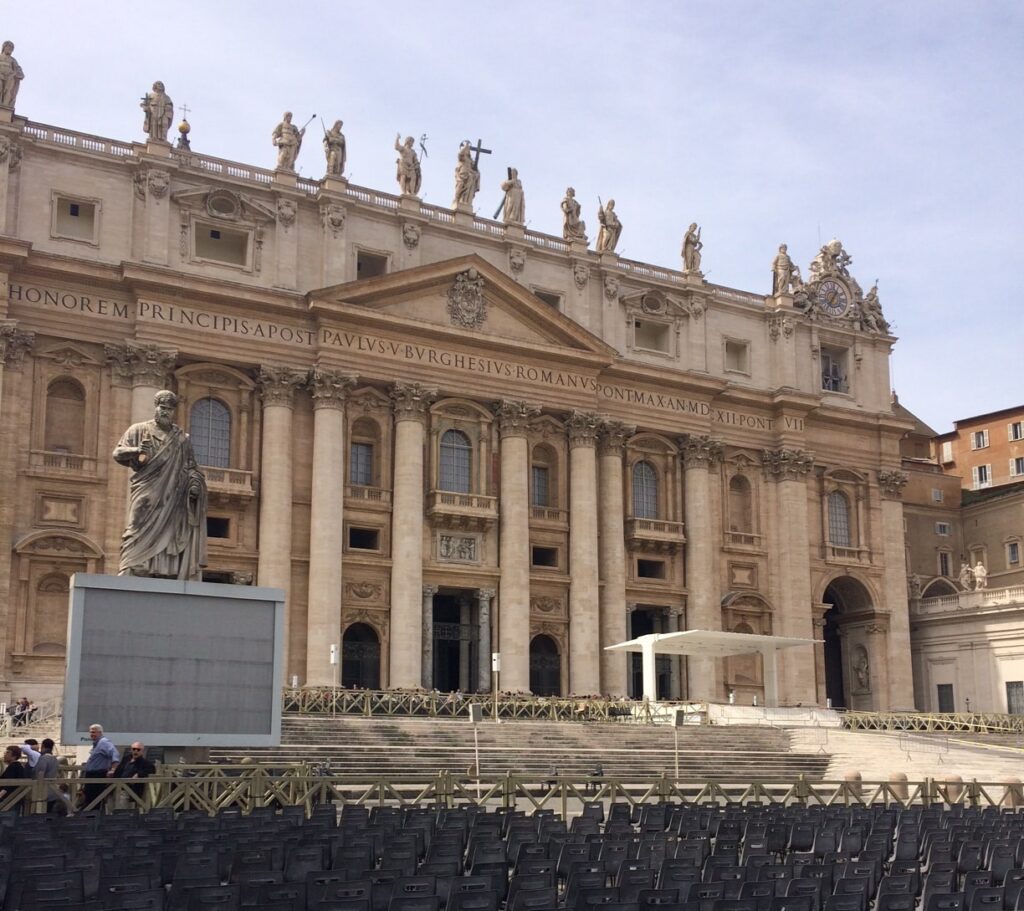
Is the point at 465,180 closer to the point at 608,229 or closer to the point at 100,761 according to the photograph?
the point at 608,229

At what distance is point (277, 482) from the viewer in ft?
162

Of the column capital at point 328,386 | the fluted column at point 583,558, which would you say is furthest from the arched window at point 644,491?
the column capital at point 328,386

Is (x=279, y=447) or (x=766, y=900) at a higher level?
(x=279, y=447)

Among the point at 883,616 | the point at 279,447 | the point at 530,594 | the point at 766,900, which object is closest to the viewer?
the point at 766,900

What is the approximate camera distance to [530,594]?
177 feet

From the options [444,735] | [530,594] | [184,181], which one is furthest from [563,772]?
[184,181]

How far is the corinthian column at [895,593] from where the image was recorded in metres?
62.6

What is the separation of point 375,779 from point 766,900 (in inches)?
520

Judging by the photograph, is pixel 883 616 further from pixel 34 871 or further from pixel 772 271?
pixel 34 871

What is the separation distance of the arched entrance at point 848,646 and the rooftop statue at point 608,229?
1924 cm

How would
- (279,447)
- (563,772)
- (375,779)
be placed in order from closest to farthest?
(375,779) → (563,772) → (279,447)

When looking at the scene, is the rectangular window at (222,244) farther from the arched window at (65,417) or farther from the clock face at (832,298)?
the clock face at (832,298)

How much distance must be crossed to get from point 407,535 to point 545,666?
8.74 meters

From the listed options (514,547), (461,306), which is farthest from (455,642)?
(461,306)
